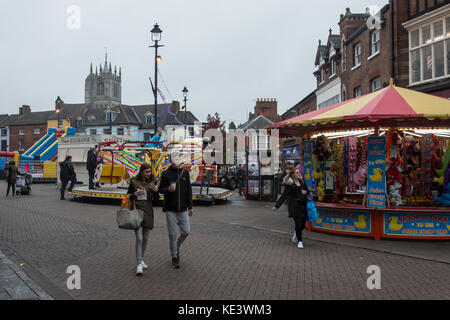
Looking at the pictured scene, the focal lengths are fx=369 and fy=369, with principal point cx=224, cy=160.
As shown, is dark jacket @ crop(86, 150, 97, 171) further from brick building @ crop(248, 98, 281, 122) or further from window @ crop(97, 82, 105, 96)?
window @ crop(97, 82, 105, 96)

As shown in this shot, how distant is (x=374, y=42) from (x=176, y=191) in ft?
55.8

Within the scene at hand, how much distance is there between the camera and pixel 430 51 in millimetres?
15391

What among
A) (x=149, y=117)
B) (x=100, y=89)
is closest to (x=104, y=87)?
(x=100, y=89)

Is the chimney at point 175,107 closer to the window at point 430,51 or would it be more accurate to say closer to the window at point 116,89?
the window at point 430,51

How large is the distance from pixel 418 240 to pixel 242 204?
807 centimetres

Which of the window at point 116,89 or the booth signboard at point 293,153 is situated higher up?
the window at point 116,89

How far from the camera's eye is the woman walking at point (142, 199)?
5812 millimetres

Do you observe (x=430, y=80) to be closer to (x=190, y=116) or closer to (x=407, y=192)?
(x=407, y=192)

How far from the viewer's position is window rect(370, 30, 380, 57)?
18.7 metres

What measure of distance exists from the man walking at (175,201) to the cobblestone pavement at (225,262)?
0.44m

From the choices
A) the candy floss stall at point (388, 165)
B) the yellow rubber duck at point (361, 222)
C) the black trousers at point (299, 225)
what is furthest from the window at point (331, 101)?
the black trousers at point (299, 225)

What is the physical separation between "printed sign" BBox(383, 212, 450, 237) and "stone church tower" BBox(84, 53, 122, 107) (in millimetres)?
108506
